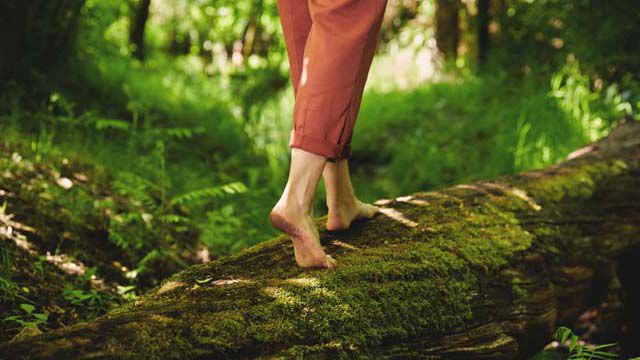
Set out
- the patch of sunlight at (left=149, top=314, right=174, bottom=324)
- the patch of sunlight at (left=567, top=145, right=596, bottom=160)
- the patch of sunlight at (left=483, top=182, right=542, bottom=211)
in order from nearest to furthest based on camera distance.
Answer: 1. the patch of sunlight at (left=149, top=314, right=174, bottom=324)
2. the patch of sunlight at (left=483, top=182, right=542, bottom=211)
3. the patch of sunlight at (left=567, top=145, right=596, bottom=160)

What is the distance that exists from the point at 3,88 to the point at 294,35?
2.56 m

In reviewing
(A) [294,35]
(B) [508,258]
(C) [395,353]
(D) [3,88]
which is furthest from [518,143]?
(D) [3,88]

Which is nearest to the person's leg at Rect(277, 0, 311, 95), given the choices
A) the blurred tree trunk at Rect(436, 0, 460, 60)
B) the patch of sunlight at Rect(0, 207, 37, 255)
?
the patch of sunlight at Rect(0, 207, 37, 255)

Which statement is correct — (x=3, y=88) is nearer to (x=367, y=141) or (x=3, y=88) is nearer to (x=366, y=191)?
(x=366, y=191)

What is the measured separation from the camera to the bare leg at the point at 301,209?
1.92 m

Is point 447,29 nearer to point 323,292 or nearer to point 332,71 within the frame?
point 332,71

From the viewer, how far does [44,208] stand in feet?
9.21

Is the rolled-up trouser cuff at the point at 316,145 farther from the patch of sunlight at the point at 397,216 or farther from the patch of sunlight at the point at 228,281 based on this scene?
the patch of sunlight at the point at 397,216

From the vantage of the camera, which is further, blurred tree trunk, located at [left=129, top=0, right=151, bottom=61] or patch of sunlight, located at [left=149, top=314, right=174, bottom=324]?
blurred tree trunk, located at [left=129, top=0, right=151, bottom=61]

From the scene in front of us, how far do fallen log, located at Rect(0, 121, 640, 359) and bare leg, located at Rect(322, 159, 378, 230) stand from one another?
0.06 meters

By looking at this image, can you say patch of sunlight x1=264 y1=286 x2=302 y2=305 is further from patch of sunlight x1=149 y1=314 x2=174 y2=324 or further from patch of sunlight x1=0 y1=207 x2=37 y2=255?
patch of sunlight x1=0 y1=207 x2=37 y2=255

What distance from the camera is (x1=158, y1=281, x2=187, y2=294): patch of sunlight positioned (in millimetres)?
1777

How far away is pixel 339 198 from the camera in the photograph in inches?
91.0

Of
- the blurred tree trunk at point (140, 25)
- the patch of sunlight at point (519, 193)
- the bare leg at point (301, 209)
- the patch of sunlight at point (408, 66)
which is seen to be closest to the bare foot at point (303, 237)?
the bare leg at point (301, 209)
